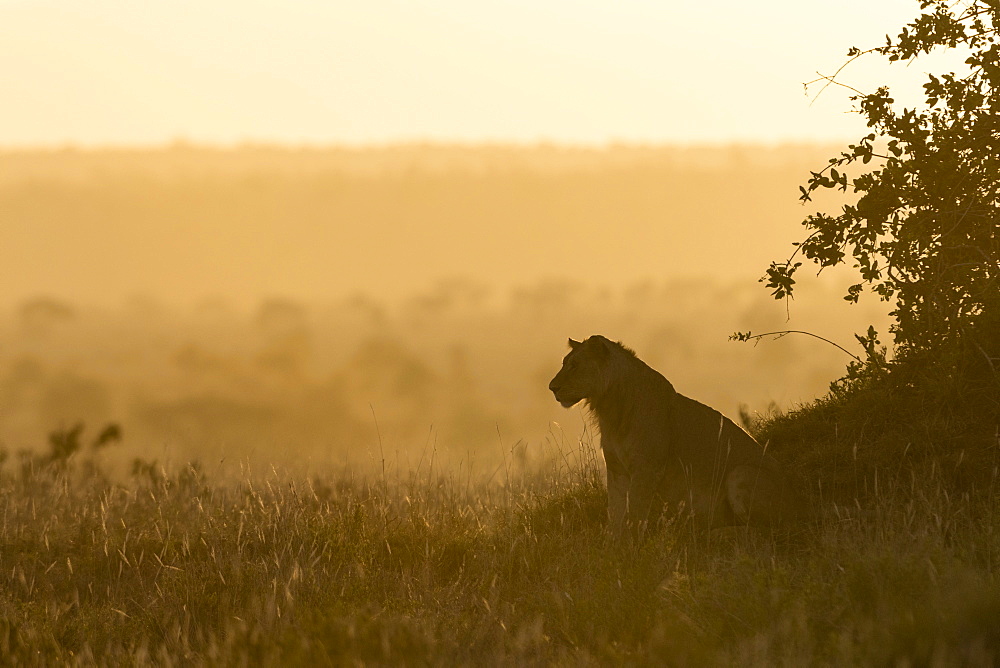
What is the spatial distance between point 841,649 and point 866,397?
6626 millimetres

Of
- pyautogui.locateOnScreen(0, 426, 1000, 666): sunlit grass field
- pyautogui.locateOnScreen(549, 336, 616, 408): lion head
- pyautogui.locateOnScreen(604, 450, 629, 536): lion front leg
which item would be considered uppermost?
pyautogui.locateOnScreen(549, 336, 616, 408): lion head

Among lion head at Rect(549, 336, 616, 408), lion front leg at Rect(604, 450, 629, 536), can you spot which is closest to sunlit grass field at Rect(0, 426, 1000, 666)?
lion front leg at Rect(604, 450, 629, 536)

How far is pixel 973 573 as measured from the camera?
24.1 feet

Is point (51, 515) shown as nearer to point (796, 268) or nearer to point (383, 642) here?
point (383, 642)

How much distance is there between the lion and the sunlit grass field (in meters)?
0.29

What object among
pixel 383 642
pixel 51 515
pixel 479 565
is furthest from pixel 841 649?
pixel 51 515

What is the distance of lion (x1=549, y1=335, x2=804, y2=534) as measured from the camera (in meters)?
10.3

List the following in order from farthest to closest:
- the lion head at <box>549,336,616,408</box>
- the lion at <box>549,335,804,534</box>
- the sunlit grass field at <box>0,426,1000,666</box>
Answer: the lion head at <box>549,336,616,408</box> → the lion at <box>549,335,804,534</box> → the sunlit grass field at <box>0,426,1000,666</box>

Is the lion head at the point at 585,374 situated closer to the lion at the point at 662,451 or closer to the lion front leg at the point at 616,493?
the lion at the point at 662,451

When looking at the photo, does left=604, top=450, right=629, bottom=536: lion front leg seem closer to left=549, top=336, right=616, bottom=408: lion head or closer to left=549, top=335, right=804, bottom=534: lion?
left=549, top=335, right=804, bottom=534: lion

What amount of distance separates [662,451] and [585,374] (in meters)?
1.03

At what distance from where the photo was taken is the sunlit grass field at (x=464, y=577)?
22.2 feet

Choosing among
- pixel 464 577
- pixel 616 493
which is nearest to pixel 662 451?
pixel 616 493

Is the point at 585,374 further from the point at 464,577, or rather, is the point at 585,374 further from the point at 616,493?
the point at 464,577
